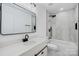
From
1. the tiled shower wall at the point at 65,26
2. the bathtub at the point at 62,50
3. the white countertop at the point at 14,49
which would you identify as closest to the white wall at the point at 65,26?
the tiled shower wall at the point at 65,26

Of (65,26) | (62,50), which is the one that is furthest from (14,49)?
(65,26)

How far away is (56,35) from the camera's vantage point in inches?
250

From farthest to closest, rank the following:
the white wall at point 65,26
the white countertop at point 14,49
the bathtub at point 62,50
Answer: the white wall at point 65,26 → the bathtub at point 62,50 → the white countertop at point 14,49

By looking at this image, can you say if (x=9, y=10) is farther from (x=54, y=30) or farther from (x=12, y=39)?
(x=54, y=30)

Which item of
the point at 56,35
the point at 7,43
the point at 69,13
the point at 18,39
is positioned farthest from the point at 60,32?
the point at 7,43

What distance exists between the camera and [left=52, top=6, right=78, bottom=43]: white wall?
16.3ft

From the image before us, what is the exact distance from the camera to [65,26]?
5.55 m

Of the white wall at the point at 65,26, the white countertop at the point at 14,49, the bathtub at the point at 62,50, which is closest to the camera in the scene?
the white countertop at the point at 14,49

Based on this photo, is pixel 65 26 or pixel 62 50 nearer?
pixel 62 50

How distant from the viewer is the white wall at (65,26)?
497 cm

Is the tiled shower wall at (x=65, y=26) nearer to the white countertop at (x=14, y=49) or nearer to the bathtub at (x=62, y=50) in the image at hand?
the bathtub at (x=62, y=50)

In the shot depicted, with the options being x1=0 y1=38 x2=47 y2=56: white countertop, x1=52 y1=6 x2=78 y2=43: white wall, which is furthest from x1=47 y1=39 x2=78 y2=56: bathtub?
x1=0 y1=38 x2=47 y2=56: white countertop

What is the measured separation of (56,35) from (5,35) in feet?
17.9

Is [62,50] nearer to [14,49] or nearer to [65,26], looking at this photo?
[65,26]
